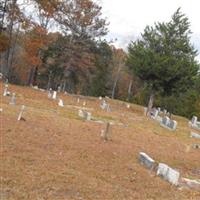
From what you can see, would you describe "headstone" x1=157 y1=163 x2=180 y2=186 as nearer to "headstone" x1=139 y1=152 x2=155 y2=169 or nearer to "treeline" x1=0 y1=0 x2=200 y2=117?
"headstone" x1=139 y1=152 x2=155 y2=169

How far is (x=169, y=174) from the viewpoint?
11.8 meters

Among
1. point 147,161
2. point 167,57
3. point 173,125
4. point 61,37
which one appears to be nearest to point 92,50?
point 61,37

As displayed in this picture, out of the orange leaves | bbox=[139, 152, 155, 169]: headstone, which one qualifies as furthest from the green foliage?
bbox=[139, 152, 155, 169]: headstone

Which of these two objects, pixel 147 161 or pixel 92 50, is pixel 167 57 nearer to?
pixel 92 50

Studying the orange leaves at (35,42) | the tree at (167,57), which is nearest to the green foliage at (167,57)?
the tree at (167,57)

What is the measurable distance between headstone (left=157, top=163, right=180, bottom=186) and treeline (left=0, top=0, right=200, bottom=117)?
90.7ft

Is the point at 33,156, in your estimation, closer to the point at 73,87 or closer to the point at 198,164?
the point at 198,164

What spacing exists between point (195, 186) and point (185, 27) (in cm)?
3058

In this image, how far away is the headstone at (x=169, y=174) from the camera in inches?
452

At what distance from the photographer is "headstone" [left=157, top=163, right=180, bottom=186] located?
11492mm

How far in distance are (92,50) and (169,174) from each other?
40.1m

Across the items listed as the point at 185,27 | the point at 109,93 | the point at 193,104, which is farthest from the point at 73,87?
the point at 185,27

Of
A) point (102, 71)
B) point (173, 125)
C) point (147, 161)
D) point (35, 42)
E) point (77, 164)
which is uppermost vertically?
point (35, 42)

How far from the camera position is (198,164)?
15.8 meters
